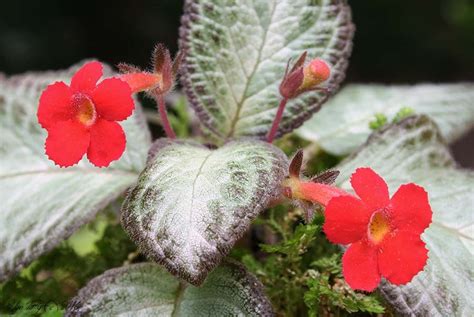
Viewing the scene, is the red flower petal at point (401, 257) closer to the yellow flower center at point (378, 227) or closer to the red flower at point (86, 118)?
the yellow flower center at point (378, 227)

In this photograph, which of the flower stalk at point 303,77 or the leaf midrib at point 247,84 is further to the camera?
the leaf midrib at point 247,84

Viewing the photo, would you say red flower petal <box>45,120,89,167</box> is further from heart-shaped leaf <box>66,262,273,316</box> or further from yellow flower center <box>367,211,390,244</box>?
yellow flower center <box>367,211,390,244</box>

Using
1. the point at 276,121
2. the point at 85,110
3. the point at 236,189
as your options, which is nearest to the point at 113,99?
the point at 85,110

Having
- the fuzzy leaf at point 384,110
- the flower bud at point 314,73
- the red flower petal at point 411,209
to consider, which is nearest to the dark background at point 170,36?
the fuzzy leaf at point 384,110

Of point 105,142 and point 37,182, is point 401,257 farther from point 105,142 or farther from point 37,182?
point 37,182

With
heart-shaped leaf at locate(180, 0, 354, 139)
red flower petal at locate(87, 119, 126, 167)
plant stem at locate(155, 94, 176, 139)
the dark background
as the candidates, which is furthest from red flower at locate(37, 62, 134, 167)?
the dark background

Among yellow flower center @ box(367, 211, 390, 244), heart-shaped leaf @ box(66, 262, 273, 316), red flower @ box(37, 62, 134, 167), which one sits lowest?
heart-shaped leaf @ box(66, 262, 273, 316)

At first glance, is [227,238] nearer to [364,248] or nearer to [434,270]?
[364,248]

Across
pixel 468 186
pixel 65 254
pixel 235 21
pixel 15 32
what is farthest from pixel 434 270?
pixel 15 32
